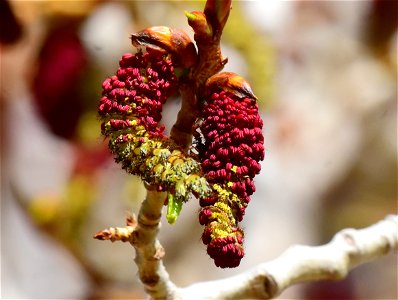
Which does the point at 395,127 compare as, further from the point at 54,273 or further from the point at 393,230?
the point at 393,230

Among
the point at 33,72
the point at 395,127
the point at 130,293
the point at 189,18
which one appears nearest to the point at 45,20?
the point at 33,72

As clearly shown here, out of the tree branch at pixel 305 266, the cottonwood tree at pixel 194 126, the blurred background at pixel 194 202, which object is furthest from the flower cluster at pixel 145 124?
the blurred background at pixel 194 202

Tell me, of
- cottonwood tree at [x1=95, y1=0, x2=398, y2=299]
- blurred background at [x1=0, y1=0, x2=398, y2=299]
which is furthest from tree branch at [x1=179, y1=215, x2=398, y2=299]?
blurred background at [x1=0, y1=0, x2=398, y2=299]

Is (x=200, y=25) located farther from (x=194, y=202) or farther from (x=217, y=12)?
(x=194, y=202)

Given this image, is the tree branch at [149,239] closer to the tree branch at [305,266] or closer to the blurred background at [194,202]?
the tree branch at [305,266]

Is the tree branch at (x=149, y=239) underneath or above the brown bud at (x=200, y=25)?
underneath

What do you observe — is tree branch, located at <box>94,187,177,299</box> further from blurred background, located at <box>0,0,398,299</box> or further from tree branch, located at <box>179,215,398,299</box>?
blurred background, located at <box>0,0,398,299</box>

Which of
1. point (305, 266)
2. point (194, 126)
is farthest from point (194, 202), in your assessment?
point (194, 126)
